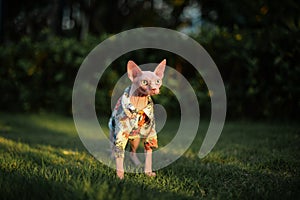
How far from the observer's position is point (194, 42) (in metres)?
7.47

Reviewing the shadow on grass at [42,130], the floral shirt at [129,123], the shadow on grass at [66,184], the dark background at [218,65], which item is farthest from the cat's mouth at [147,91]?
the dark background at [218,65]

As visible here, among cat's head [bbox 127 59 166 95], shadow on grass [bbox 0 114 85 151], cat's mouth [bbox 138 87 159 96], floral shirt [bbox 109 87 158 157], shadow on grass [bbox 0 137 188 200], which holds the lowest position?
shadow on grass [bbox 0 114 85 151]

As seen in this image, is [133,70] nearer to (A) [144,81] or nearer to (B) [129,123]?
(A) [144,81]

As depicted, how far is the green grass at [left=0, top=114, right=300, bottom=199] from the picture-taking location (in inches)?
88.1

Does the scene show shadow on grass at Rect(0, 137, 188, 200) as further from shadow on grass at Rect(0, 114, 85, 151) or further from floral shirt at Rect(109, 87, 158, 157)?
shadow on grass at Rect(0, 114, 85, 151)

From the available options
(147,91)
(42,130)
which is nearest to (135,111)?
(147,91)

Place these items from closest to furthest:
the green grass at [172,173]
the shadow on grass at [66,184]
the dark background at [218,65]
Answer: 1. the shadow on grass at [66,184]
2. the green grass at [172,173]
3. the dark background at [218,65]

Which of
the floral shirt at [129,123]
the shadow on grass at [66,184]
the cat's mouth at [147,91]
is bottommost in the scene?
the shadow on grass at [66,184]

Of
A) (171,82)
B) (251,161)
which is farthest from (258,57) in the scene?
(251,161)

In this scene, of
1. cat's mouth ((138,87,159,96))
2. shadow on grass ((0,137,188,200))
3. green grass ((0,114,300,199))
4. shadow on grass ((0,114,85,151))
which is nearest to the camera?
shadow on grass ((0,137,188,200))

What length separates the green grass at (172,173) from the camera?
2.24 metres

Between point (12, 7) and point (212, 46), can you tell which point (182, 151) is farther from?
point (12, 7)

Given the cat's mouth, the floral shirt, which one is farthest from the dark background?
the cat's mouth

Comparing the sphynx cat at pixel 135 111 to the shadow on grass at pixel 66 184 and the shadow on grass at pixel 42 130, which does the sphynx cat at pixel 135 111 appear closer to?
the shadow on grass at pixel 66 184
